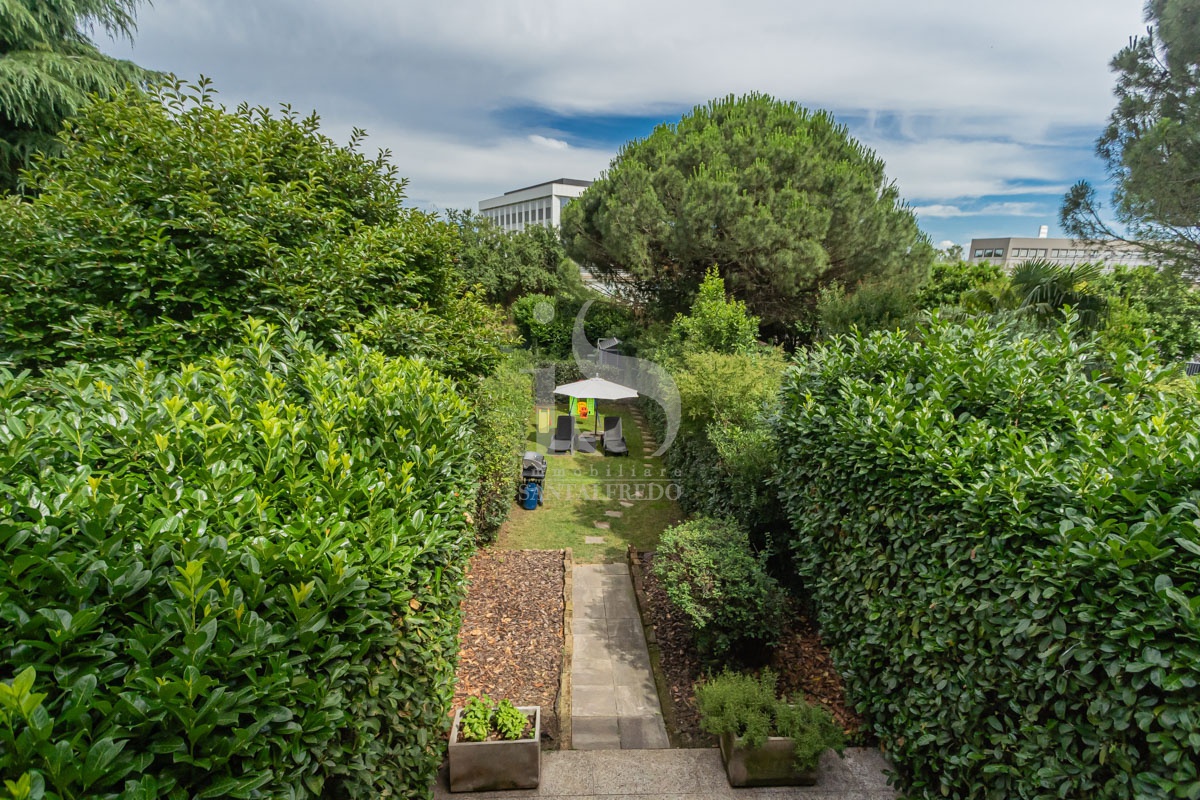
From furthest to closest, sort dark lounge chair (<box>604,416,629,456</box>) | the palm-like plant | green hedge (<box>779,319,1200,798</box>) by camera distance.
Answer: dark lounge chair (<box>604,416,629,456</box>)
the palm-like plant
green hedge (<box>779,319,1200,798</box>)

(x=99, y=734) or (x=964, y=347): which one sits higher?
(x=964, y=347)

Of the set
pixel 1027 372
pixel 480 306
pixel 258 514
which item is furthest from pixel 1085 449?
pixel 480 306

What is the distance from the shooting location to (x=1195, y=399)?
4.00 meters

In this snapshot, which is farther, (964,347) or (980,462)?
(964,347)

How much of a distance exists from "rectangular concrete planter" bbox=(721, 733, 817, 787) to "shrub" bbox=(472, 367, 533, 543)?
419cm

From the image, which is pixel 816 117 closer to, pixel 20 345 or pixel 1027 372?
pixel 1027 372

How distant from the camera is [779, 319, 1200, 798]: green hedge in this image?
7.80 feet

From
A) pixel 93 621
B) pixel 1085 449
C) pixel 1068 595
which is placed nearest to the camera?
pixel 93 621

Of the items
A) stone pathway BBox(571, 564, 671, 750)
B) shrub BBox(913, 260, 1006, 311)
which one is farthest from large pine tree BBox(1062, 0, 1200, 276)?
stone pathway BBox(571, 564, 671, 750)

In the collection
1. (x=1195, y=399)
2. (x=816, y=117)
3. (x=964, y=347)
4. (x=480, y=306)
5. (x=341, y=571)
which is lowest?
(x=341, y=571)

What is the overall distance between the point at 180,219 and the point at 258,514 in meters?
3.84

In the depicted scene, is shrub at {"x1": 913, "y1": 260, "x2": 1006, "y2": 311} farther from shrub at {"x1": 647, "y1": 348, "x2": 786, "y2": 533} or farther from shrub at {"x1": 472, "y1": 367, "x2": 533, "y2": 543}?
shrub at {"x1": 472, "y1": 367, "x2": 533, "y2": 543}

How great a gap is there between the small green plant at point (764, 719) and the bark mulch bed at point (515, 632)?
1.51 m

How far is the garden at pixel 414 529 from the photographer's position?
6.46 feet
